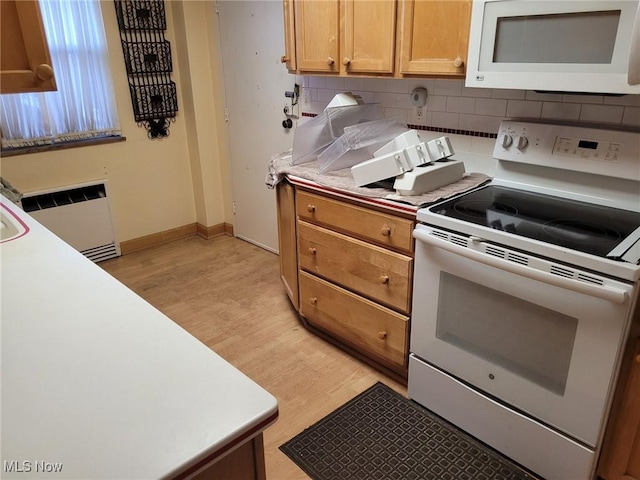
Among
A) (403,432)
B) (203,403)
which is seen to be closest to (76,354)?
(203,403)

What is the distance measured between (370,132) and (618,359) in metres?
1.44

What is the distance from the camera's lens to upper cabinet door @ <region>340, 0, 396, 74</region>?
6.70ft

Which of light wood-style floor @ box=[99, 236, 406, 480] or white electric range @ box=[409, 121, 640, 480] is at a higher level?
white electric range @ box=[409, 121, 640, 480]

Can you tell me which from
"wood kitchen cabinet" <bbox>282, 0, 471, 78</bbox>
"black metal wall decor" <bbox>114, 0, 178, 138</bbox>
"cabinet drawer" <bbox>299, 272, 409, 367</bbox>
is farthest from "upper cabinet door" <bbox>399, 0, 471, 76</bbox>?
"black metal wall decor" <bbox>114, 0, 178, 138</bbox>

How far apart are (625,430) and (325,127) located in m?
1.78

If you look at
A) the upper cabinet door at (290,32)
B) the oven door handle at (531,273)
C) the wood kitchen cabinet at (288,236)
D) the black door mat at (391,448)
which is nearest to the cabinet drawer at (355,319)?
the wood kitchen cabinet at (288,236)

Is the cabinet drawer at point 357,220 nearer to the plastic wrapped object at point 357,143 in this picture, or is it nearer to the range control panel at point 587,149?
the plastic wrapped object at point 357,143

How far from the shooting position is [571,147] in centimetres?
185

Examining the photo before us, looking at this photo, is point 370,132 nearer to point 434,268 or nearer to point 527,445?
point 434,268

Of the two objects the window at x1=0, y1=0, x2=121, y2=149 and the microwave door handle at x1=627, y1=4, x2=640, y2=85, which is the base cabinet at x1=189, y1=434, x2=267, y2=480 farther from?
the window at x1=0, y1=0, x2=121, y2=149

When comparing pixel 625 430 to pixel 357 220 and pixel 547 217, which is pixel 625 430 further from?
pixel 357 220

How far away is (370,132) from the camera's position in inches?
93.4

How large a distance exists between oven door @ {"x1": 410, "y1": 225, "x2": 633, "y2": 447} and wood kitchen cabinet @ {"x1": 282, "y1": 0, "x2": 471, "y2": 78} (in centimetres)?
72

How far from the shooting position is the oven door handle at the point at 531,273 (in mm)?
1333
